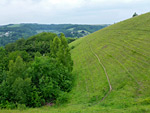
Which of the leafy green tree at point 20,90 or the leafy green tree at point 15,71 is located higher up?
the leafy green tree at point 15,71

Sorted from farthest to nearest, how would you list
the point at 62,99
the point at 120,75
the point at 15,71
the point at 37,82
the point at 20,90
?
the point at 37,82 < the point at 120,75 < the point at 15,71 < the point at 62,99 < the point at 20,90

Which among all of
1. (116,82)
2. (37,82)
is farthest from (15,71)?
(116,82)

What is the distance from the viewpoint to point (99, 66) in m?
34.3

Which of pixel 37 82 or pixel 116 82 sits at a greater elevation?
pixel 116 82

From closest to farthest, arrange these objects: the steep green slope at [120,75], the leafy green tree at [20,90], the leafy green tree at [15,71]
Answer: the steep green slope at [120,75] < the leafy green tree at [20,90] < the leafy green tree at [15,71]

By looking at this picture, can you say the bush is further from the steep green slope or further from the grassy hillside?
the steep green slope

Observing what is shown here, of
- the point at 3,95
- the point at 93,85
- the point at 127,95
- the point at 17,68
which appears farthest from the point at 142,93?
the point at 3,95

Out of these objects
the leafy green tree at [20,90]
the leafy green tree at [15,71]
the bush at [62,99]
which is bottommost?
the bush at [62,99]

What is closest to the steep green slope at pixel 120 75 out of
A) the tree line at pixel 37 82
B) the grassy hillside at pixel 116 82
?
the grassy hillside at pixel 116 82

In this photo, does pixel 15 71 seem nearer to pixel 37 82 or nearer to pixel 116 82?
pixel 37 82

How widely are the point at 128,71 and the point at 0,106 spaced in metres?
22.6

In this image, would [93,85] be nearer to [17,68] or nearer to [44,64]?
[44,64]

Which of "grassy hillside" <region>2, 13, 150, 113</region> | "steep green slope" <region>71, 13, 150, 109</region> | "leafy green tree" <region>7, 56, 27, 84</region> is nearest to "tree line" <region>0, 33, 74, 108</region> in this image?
"leafy green tree" <region>7, 56, 27, 84</region>

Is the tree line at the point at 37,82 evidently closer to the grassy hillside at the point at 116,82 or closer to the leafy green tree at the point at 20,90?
the leafy green tree at the point at 20,90
